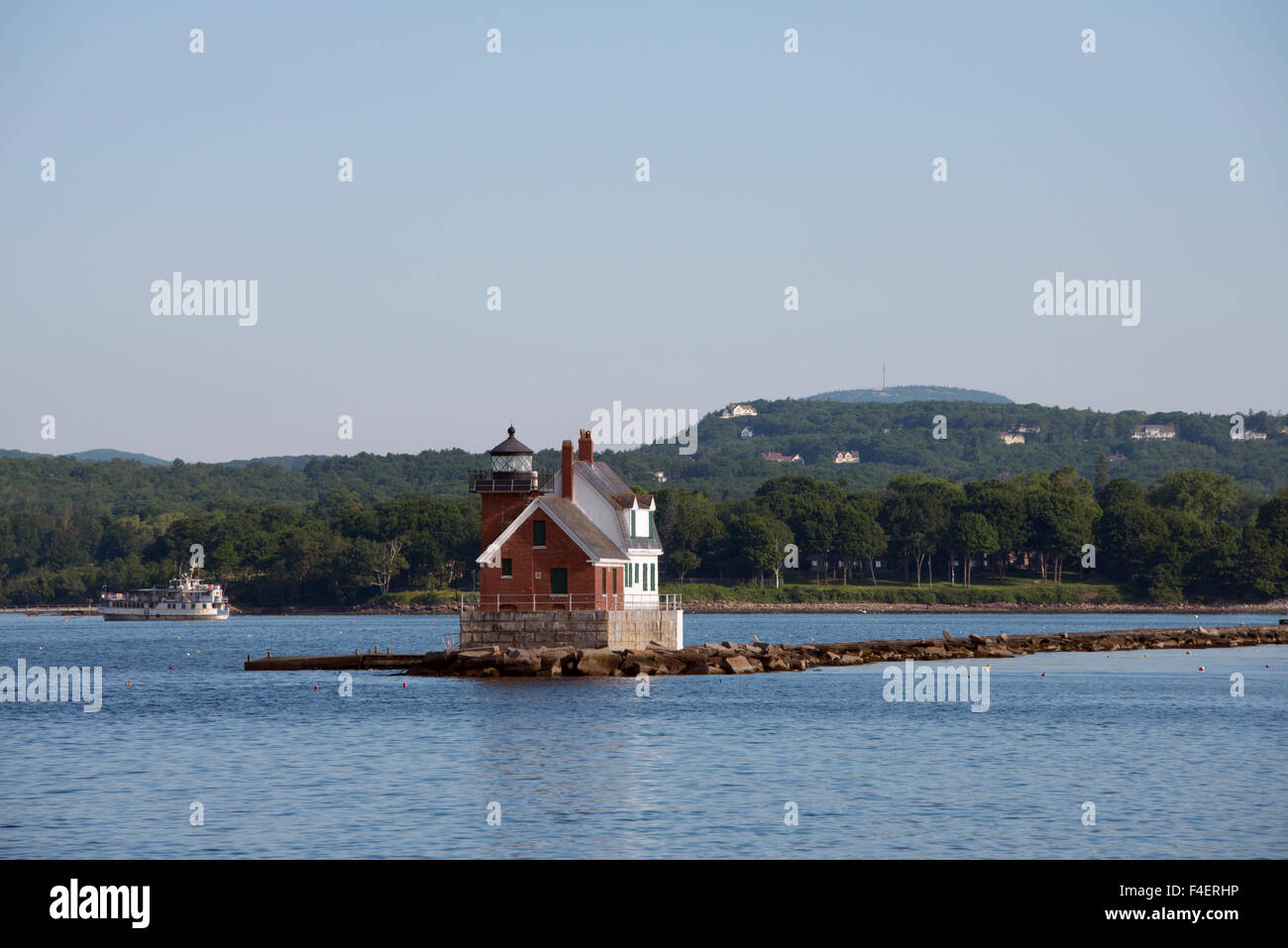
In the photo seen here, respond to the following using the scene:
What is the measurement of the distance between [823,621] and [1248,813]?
14094 centimetres

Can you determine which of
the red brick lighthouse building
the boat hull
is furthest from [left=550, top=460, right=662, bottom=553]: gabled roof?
the boat hull

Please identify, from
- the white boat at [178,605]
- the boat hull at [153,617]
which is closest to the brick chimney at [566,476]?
the white boat at [178,605]

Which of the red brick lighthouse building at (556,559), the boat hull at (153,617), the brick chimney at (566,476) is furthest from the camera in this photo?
the boat hull at (153,617)

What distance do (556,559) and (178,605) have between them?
139 m

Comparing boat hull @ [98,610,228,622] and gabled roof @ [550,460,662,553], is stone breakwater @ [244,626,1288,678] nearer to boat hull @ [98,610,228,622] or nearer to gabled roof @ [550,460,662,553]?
gabled roof @ [550,460,662,553]

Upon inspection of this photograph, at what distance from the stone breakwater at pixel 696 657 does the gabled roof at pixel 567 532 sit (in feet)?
14.0

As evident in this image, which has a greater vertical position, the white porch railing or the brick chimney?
the brick chimney

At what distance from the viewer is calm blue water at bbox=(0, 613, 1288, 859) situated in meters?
29.3

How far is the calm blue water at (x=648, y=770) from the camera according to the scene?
2927 centimetres

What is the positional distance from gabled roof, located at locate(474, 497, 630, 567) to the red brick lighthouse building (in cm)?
4

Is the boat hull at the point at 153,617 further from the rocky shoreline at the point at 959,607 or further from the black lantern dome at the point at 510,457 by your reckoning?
the black lantern dome at the point at 510,457

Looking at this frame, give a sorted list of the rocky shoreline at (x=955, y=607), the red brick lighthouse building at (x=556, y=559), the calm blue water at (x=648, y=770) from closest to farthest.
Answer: the calm blue water at (x=648, y=770) → the red brick lighthouse building at (x=556, y=559) → the rocky shoreline at (x=955, y=607)

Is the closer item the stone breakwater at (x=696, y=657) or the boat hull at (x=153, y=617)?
the stone breakwater at (x=696, y=657)
